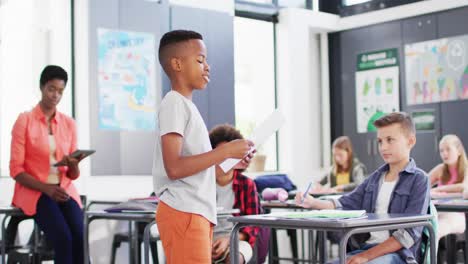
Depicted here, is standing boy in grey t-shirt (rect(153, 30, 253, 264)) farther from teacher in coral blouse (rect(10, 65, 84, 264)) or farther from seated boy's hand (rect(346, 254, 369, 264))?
teacher in coral blouse (rect(10, 65, 84, 264))

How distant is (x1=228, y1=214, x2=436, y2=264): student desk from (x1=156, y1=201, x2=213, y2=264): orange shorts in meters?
0.35

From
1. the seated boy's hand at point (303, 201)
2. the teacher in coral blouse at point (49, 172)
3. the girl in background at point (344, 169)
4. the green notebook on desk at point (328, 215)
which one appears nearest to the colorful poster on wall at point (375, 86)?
the girl in background at point (344, 169)

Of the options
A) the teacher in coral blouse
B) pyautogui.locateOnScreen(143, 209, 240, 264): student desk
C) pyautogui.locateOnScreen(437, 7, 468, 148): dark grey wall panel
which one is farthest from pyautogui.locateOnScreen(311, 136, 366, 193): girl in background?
pyautogui.locateOnScreen(143, 209, 240, 264): student desk

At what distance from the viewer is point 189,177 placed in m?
2.22

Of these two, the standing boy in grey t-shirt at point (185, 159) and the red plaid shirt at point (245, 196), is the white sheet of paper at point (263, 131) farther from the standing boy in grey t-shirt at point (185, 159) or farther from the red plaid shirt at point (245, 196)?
the red plaid shirt at point (245, 196)

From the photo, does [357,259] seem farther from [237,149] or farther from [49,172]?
[49,172]

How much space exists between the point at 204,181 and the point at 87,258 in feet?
6.25

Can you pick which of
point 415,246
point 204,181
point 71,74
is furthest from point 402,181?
point 71,74

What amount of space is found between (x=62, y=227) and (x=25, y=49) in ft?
5.51

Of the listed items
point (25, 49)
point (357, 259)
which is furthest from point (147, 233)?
point (25, 49)

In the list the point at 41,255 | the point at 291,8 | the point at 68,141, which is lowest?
the point at 41,255

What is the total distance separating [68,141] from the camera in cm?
450

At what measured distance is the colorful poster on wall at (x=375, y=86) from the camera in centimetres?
726

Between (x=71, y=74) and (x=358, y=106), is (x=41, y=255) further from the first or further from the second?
(x=358, y=106)
